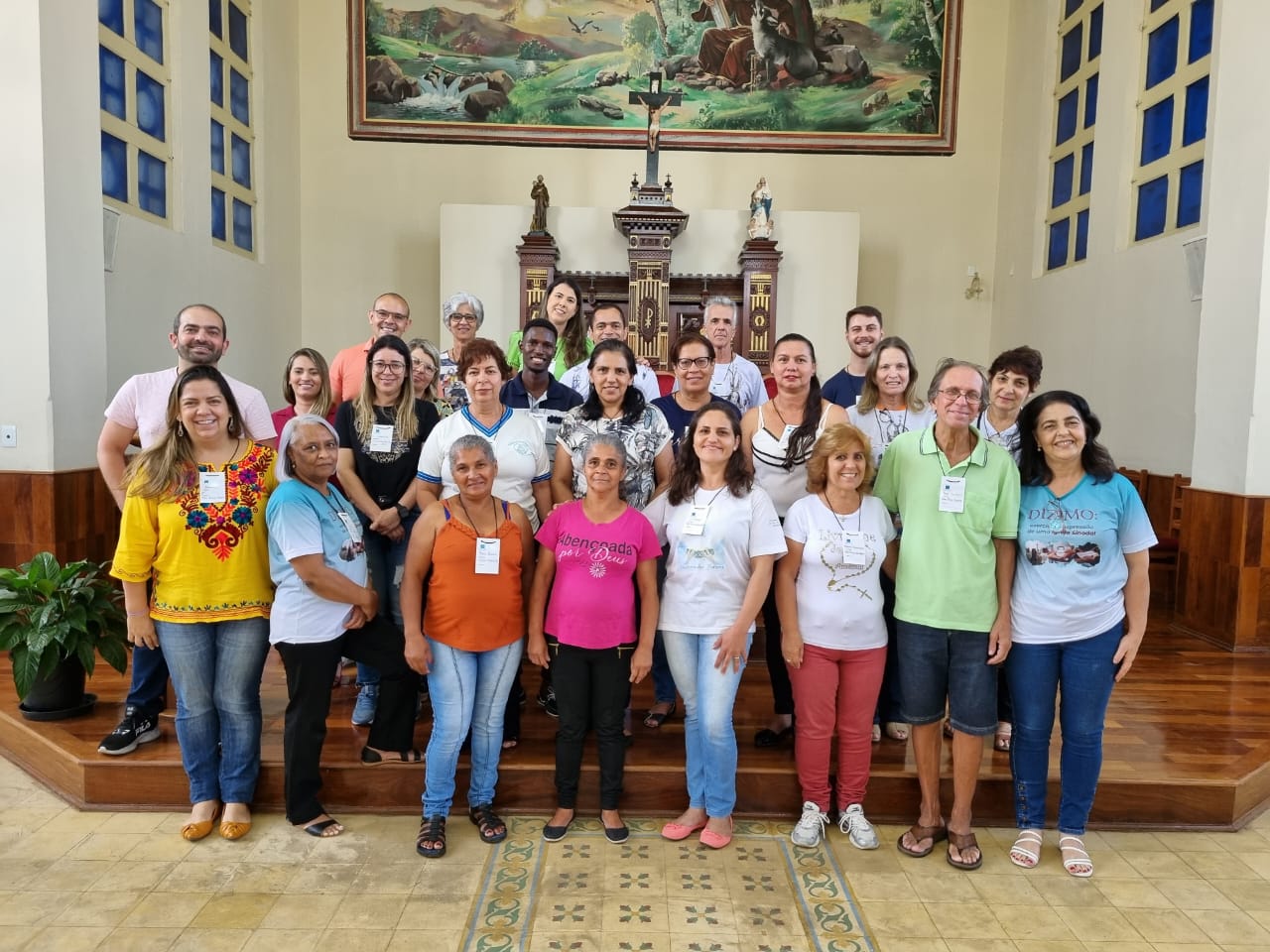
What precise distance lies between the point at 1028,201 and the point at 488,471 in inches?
308

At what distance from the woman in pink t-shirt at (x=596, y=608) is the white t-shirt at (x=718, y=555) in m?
0.09

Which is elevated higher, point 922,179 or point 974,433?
point 922,179

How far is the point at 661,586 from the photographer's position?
113 inches

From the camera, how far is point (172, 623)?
2652mm

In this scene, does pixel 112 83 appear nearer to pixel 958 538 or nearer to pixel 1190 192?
pixel 958 538

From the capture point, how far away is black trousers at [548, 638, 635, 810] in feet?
8.98

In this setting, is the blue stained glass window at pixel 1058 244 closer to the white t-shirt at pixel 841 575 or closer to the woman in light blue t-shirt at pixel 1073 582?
the woman in light blue t-shirt at pixel 1073 582

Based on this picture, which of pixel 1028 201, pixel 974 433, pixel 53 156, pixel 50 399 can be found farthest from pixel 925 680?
pixel 1028 201

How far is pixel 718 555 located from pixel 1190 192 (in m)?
5.57

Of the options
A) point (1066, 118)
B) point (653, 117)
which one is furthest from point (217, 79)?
point (1066, 118)

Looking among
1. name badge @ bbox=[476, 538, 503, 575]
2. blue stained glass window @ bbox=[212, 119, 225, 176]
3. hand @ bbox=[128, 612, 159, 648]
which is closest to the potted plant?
hand @ bbox=[128, 612, 159, 648]

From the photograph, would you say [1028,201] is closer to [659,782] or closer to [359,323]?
[359,323]

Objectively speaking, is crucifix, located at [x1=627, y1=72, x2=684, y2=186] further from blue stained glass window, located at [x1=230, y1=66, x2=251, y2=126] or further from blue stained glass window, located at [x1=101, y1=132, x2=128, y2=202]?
blue stained glass window, located at [x1=101, y1=132, x2=128, y2=202]

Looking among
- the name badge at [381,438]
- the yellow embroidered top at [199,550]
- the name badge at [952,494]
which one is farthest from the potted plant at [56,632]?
the name badge at [952,494]
